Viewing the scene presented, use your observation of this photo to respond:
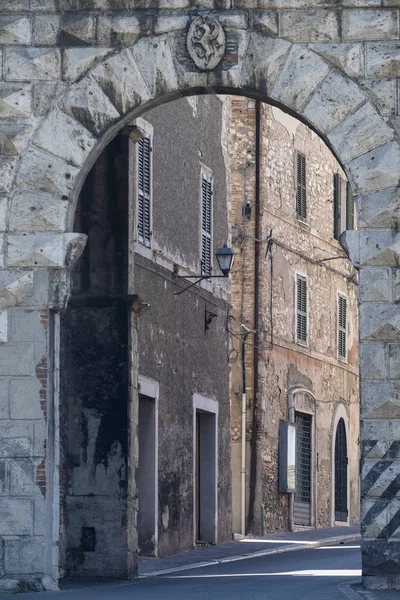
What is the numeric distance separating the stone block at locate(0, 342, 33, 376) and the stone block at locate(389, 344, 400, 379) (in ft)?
9.75

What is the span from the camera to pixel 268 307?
3006 cm

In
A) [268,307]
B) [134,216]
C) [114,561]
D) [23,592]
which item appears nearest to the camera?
[23,592]

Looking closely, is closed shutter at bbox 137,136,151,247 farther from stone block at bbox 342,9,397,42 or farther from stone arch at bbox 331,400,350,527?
stone arch at bbox 331,400,350,527

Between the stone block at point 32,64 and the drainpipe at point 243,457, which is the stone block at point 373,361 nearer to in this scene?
the stone block at point 32,64

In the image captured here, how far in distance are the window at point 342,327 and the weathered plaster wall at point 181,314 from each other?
7.54 meters

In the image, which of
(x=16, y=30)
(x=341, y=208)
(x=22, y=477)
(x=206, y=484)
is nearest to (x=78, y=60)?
(x=16, y=30)

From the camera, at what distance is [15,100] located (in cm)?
1493

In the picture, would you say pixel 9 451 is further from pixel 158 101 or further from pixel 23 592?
pixel 158 101

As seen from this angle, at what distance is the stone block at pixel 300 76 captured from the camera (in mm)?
14609

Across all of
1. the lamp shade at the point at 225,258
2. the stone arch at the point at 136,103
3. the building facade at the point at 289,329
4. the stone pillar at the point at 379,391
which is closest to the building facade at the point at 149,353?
the lamp shade at the point at 225,258

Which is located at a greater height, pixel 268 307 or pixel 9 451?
pixel 268 307

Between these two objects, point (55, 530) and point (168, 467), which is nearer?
point (55, 530)

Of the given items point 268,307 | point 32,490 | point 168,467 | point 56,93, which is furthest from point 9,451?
point 268,307

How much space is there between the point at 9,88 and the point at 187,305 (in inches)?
392
